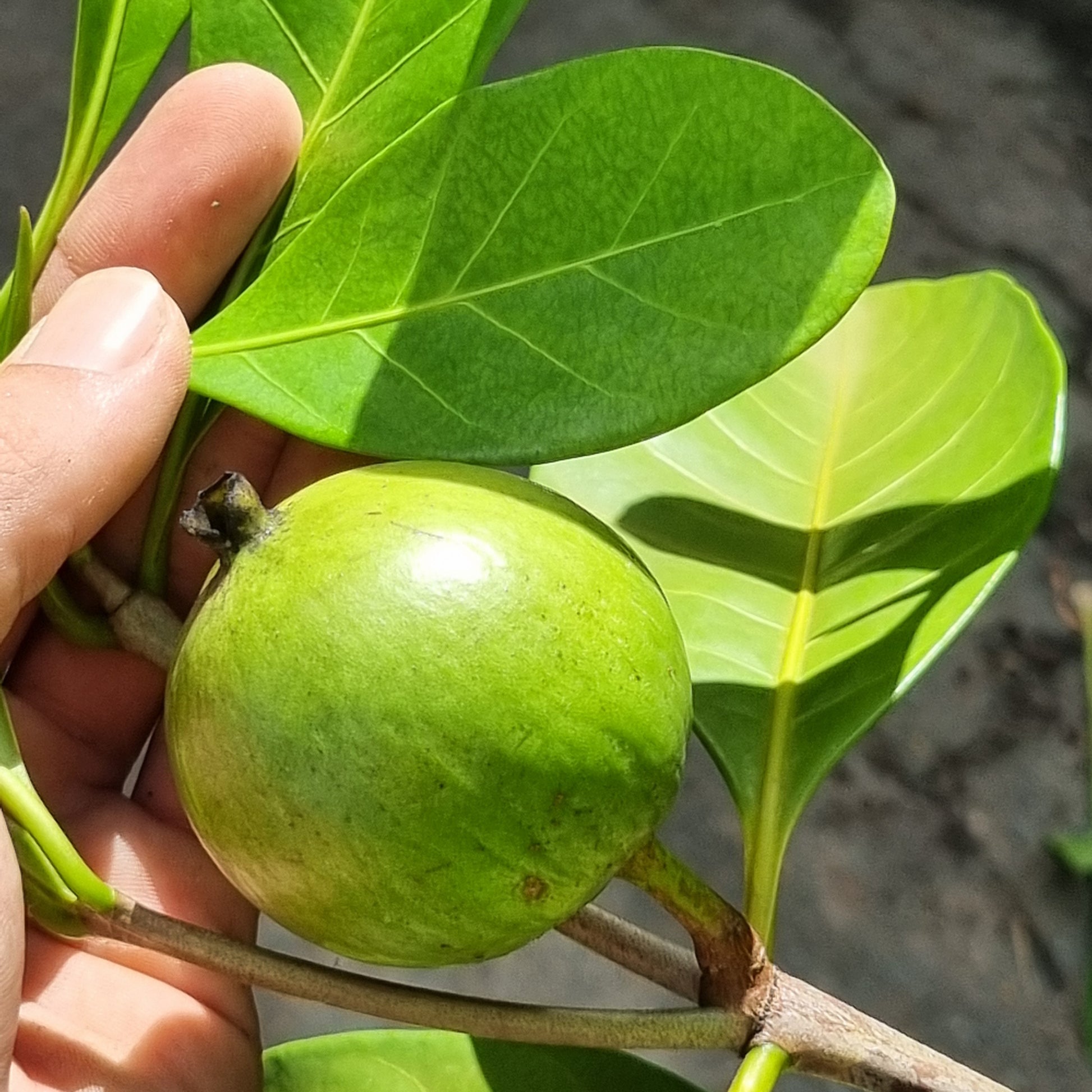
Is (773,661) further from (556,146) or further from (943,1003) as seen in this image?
(943,1003)

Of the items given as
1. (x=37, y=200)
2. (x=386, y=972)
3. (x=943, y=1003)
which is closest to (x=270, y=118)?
(x=386, y=972)

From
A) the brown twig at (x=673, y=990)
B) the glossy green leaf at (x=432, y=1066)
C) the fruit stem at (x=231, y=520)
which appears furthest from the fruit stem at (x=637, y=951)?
the fruit stem at (x=231, y=520)

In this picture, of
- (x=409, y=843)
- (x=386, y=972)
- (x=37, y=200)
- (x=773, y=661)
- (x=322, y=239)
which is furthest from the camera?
(x=37, y=200)

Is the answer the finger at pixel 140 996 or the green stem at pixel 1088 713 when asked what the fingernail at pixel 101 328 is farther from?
the green stem at pixel 1088 713

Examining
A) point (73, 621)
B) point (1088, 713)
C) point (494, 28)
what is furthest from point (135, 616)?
point (1088, 713)

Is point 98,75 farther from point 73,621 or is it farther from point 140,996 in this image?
point 140,996

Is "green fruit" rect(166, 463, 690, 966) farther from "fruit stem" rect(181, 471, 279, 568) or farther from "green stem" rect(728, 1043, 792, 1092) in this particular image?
"green stem" rect(728, 1043, 792, 1092)

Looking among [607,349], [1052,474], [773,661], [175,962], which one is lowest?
[175,962]
